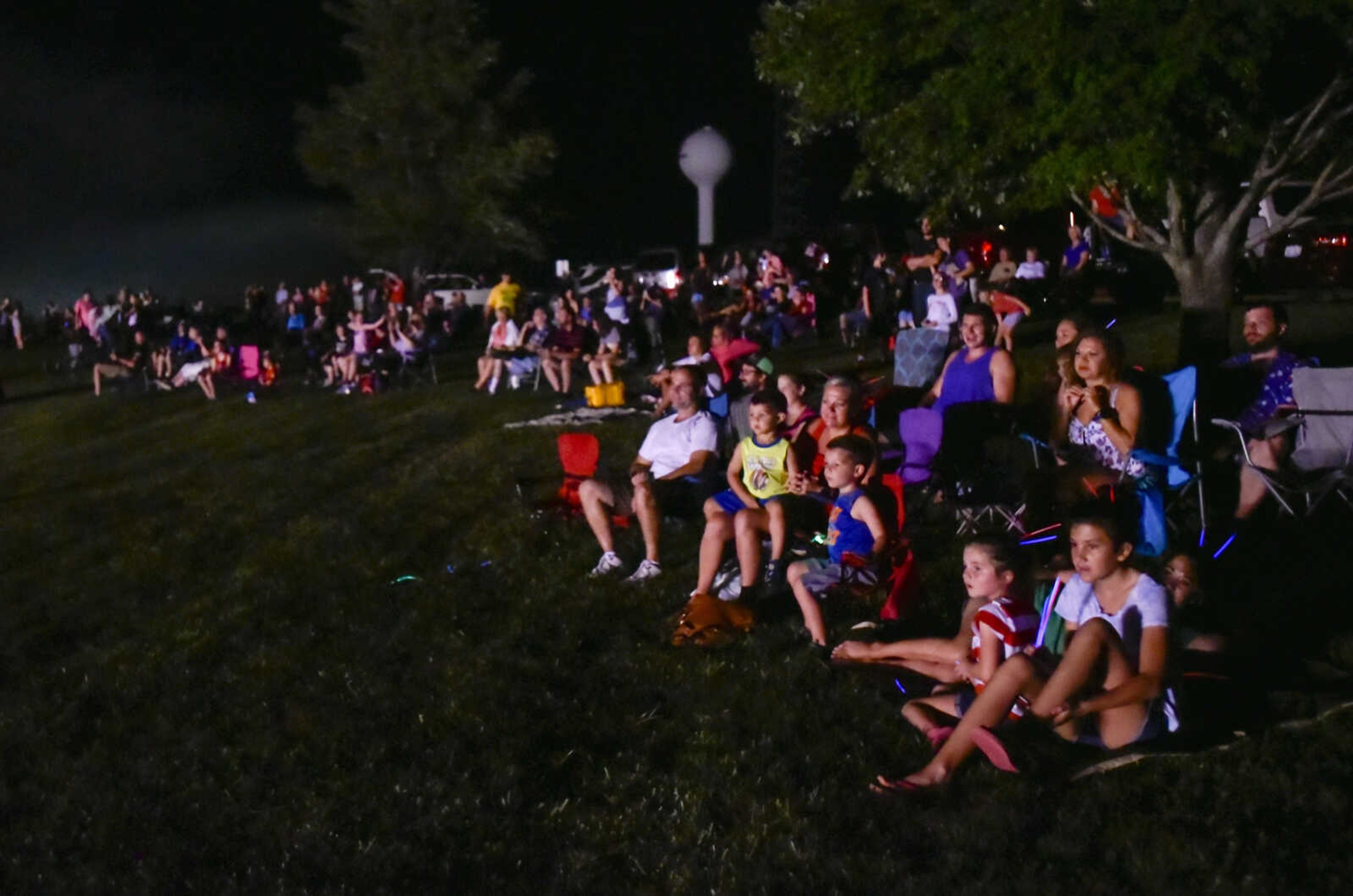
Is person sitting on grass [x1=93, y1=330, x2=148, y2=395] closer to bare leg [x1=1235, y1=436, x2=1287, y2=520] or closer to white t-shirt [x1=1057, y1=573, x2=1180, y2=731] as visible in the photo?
bare leg [x1=1235, y1=436, x2=1287, y2=520]

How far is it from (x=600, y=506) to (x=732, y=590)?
1.27m

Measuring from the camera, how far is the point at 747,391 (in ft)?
28.8

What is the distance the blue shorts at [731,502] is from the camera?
6.33 meters

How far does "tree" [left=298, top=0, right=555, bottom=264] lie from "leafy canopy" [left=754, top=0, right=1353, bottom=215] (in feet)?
79.1

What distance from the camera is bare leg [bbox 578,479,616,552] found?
707cm

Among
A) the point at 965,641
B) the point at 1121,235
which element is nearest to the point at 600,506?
the point at 965,641

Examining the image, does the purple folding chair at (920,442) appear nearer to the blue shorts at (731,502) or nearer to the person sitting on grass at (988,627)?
the blue shorts at (731,502)

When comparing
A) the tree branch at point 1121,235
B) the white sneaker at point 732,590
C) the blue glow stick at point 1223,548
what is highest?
the tree branch at point 1121,235

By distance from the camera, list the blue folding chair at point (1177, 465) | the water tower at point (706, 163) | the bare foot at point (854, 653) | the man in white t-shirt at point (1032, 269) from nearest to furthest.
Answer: the bare foot at point (854, 653)
the blue folding chair at point (1177, 465)
the man in white t-shirt at point (1032, 269)
the water tower at point (706, 163)

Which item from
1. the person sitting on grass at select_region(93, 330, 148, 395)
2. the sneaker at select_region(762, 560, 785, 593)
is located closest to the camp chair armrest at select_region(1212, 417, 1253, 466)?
the sneaker at select_region(762, 560, 785, 593)

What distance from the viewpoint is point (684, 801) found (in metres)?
4.34

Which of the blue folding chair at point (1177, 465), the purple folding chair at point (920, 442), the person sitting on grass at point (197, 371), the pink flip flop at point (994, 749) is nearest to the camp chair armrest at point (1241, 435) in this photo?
the blue folding chair at point (1177, 465)

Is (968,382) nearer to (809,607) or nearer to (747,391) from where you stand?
(747,391)

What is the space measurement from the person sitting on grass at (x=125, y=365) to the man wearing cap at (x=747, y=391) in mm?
13141
